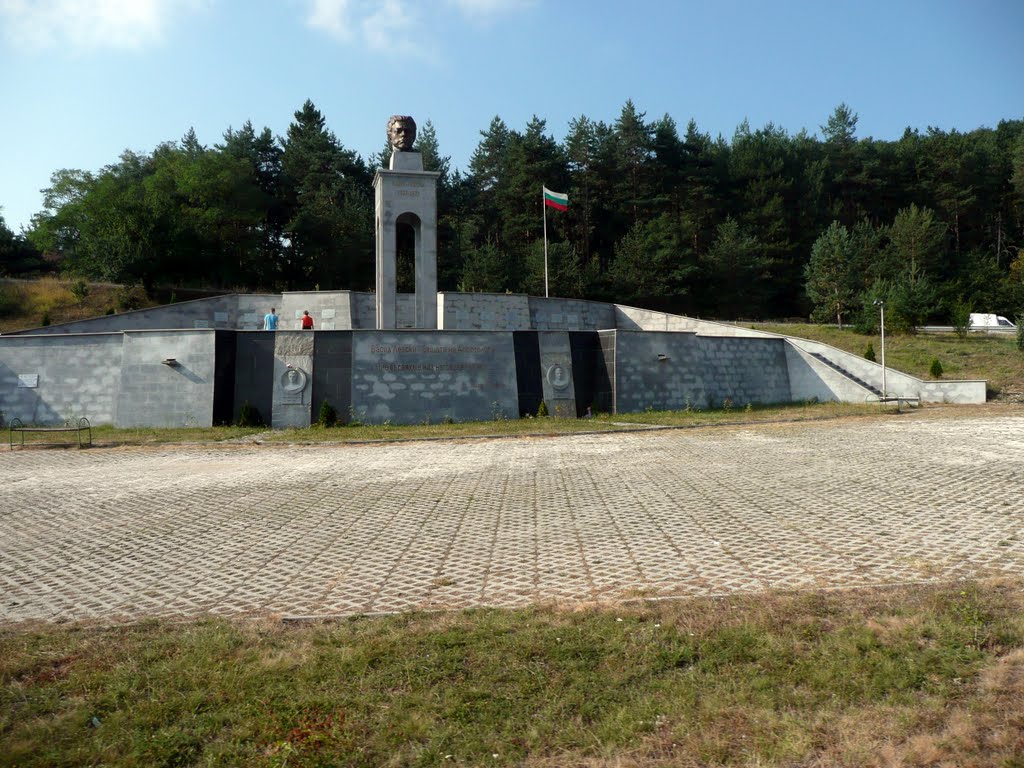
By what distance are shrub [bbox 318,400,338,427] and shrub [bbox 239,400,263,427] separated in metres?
1.71

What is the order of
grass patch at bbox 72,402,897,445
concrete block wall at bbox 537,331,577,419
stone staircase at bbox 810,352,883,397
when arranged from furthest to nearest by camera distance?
stone staircase at bbox 810,352,883,397 → concrete block wall at bbox 537,331,577,419 → grass patch at bbox 72,402,897,445

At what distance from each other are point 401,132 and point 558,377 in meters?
9.84

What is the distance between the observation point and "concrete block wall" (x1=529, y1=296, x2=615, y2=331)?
106 feet

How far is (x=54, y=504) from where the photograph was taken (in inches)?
353

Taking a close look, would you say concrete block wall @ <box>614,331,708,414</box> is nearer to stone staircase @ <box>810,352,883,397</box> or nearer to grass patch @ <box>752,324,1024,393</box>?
stone staircase @ <box>810,352,883,397</box>

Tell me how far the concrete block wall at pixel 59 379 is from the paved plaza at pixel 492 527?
734cm

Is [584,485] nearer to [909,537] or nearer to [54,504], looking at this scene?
[909,537]

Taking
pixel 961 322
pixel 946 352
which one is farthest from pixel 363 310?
pixel 961 322

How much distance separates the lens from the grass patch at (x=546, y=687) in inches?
120

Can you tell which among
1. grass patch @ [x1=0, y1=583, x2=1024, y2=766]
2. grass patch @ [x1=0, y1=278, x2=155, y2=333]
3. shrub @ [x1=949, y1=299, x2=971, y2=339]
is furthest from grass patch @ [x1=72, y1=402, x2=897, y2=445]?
grass patch @ [x1=0, y1=278, x2=155, y2=333]

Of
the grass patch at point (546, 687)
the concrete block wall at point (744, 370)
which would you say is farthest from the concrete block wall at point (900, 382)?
the grass patch at point (546, 687)

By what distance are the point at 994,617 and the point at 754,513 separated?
3.17 metres

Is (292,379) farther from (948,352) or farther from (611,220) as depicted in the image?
(611,220)

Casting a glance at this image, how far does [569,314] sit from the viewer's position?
33.2 m
